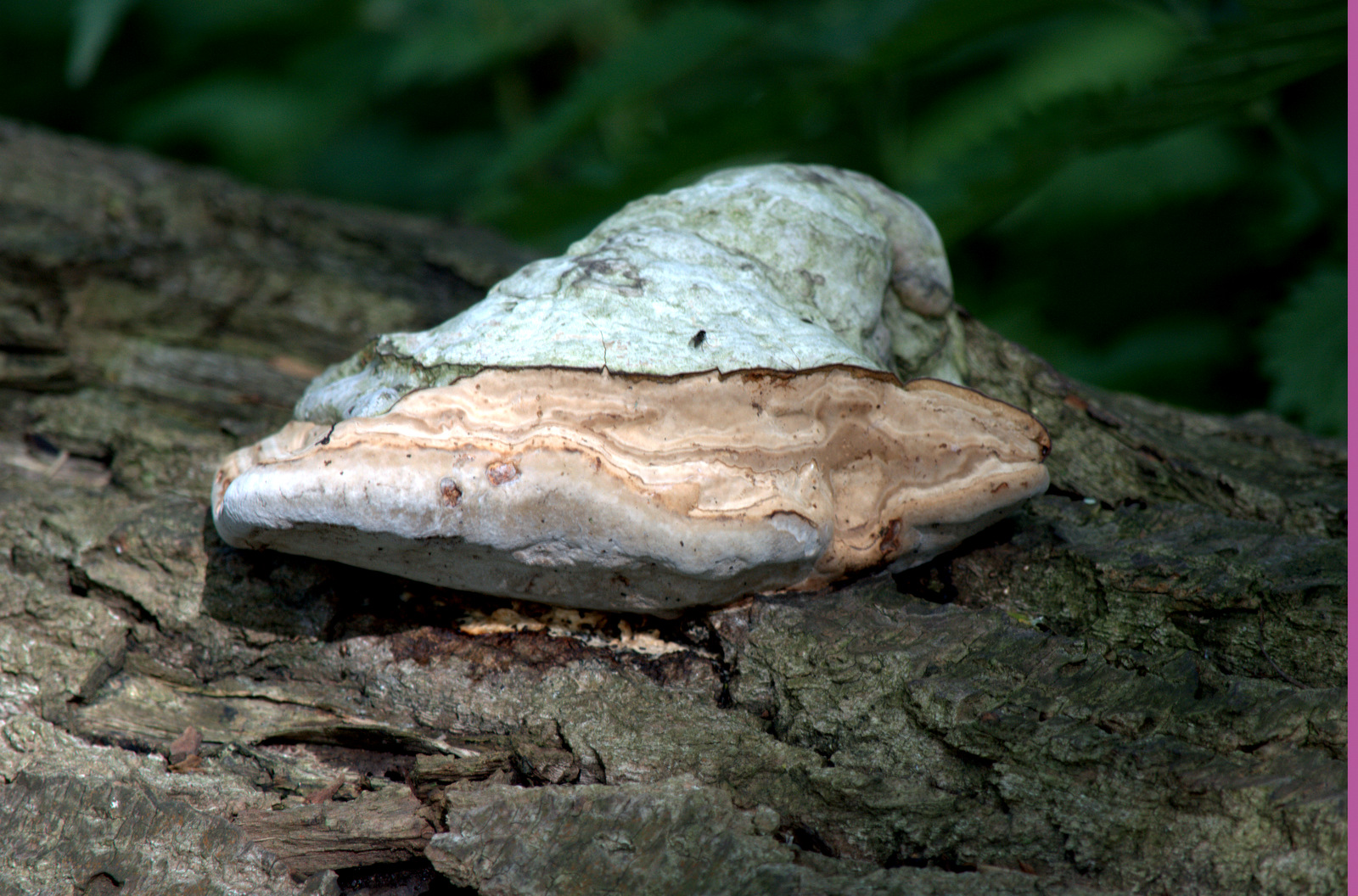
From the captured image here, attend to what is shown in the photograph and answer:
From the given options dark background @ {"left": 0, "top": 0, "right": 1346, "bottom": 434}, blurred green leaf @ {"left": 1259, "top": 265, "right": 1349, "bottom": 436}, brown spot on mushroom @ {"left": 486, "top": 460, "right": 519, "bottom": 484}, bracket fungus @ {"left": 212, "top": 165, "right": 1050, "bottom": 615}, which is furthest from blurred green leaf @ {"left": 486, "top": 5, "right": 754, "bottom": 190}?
brown spot on mushroom @ {"left": 486, "top": 460, "right": 519, "bottom": 484}

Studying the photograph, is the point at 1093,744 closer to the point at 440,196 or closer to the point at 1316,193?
the point at 1316,193

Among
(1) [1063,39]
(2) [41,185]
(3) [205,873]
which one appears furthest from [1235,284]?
(2) [41,185]

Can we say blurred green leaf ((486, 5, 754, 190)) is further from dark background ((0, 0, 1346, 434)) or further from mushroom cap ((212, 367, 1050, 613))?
mushroom cap ((212, 367, 1050, 613))

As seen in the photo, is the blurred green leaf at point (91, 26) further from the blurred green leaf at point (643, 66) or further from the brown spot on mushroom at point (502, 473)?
the brown spot on mushroom at point (502, 473)

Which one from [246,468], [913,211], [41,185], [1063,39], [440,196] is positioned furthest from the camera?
[440,196]

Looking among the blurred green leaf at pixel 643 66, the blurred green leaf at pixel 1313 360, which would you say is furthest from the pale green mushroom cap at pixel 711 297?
the blurred green leaf at pixel 643 66

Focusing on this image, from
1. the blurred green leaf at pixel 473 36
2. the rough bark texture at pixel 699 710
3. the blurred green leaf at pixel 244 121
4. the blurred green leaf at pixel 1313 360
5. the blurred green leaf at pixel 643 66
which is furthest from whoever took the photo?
the blurred green leaf at pixel 244 121

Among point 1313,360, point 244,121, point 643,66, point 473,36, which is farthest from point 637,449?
point 244,121
